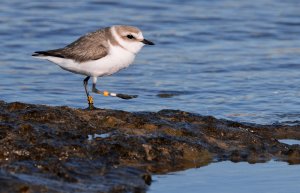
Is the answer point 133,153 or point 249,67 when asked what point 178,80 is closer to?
point 249,67

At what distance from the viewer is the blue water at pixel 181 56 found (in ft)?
38.4

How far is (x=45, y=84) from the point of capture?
1264cm

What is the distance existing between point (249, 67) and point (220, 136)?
542cm

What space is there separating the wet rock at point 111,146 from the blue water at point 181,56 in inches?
72.9

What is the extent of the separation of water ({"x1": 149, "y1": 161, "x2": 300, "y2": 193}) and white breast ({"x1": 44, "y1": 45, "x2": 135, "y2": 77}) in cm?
236

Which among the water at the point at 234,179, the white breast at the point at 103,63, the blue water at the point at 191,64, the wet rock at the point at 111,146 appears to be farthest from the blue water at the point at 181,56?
the water at the point at 234,179

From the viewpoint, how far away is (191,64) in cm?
1414

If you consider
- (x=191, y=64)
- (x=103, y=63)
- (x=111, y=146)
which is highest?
(x=103, y=63)

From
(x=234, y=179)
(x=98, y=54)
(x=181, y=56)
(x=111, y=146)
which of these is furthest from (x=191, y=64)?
(x=234, y=179)

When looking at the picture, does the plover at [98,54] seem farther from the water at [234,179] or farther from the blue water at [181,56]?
the water at [234,179]

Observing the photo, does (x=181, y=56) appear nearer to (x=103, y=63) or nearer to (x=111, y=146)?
(x=103, y=63)

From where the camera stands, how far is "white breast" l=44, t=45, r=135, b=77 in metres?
9.78

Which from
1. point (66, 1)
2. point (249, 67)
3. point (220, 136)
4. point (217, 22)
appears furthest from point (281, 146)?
point (66, 1)

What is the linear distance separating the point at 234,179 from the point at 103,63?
2.84 metres
